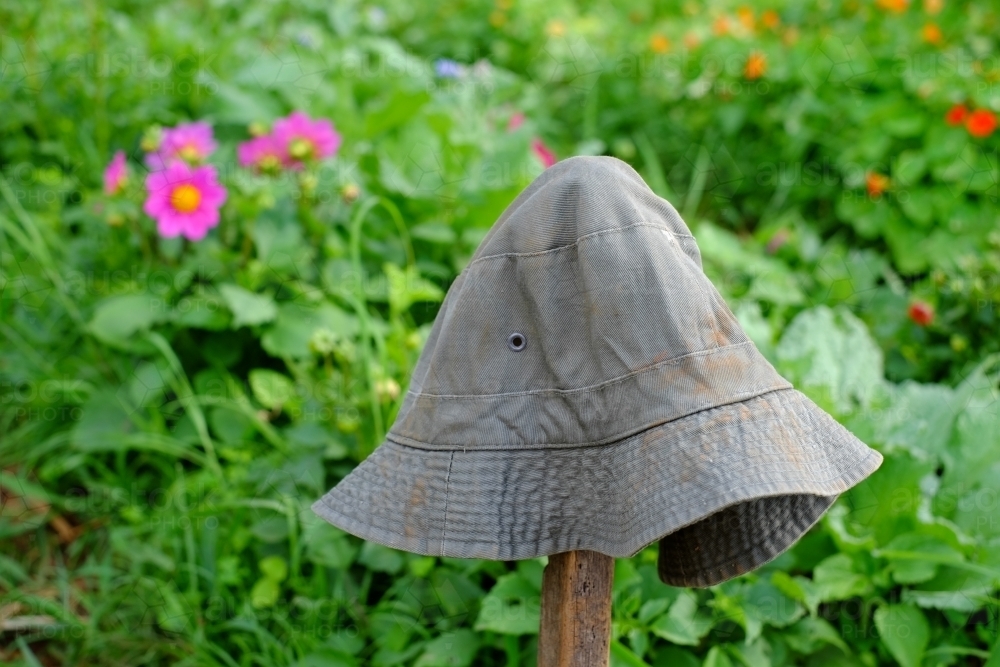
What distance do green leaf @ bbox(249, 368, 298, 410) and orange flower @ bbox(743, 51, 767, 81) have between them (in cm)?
253

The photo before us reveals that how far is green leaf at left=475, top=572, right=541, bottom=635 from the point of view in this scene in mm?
1602

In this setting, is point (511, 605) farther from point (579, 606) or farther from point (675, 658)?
point (579, 606)

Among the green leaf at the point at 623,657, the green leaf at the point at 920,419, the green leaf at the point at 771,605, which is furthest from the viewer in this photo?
the green leaf at the point at 920,419

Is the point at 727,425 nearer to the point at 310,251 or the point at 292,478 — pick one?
the point at 292,478

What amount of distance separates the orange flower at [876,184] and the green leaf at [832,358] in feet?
3.50

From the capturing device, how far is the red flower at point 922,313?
254 cm

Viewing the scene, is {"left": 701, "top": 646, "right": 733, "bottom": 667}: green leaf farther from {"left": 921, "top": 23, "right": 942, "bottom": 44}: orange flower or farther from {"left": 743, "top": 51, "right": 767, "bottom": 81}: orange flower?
{"left": 921, "top": 23, "right": 942, "bottom": 44}: orange flower

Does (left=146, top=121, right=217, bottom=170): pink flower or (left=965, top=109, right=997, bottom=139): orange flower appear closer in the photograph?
(left=146, top=121, right=217, bottom=170): pink flower

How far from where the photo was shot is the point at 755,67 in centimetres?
375

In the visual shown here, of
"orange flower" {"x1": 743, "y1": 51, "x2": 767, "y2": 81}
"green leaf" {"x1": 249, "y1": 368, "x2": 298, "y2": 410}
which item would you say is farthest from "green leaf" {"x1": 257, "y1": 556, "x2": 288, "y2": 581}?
"orange flower" {"x1": 743, "y1": 51, "x2": 767, "y2": 81}

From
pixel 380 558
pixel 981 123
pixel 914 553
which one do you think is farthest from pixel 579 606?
Answer: pixel 981 123

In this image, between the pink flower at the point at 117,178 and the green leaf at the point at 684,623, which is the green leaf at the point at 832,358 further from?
the pink flower at the point at 117,178

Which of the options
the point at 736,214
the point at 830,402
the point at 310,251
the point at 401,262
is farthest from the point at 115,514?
the point at 736,214

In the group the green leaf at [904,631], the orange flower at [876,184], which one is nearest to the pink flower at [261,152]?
the green leaf at [904,631]
